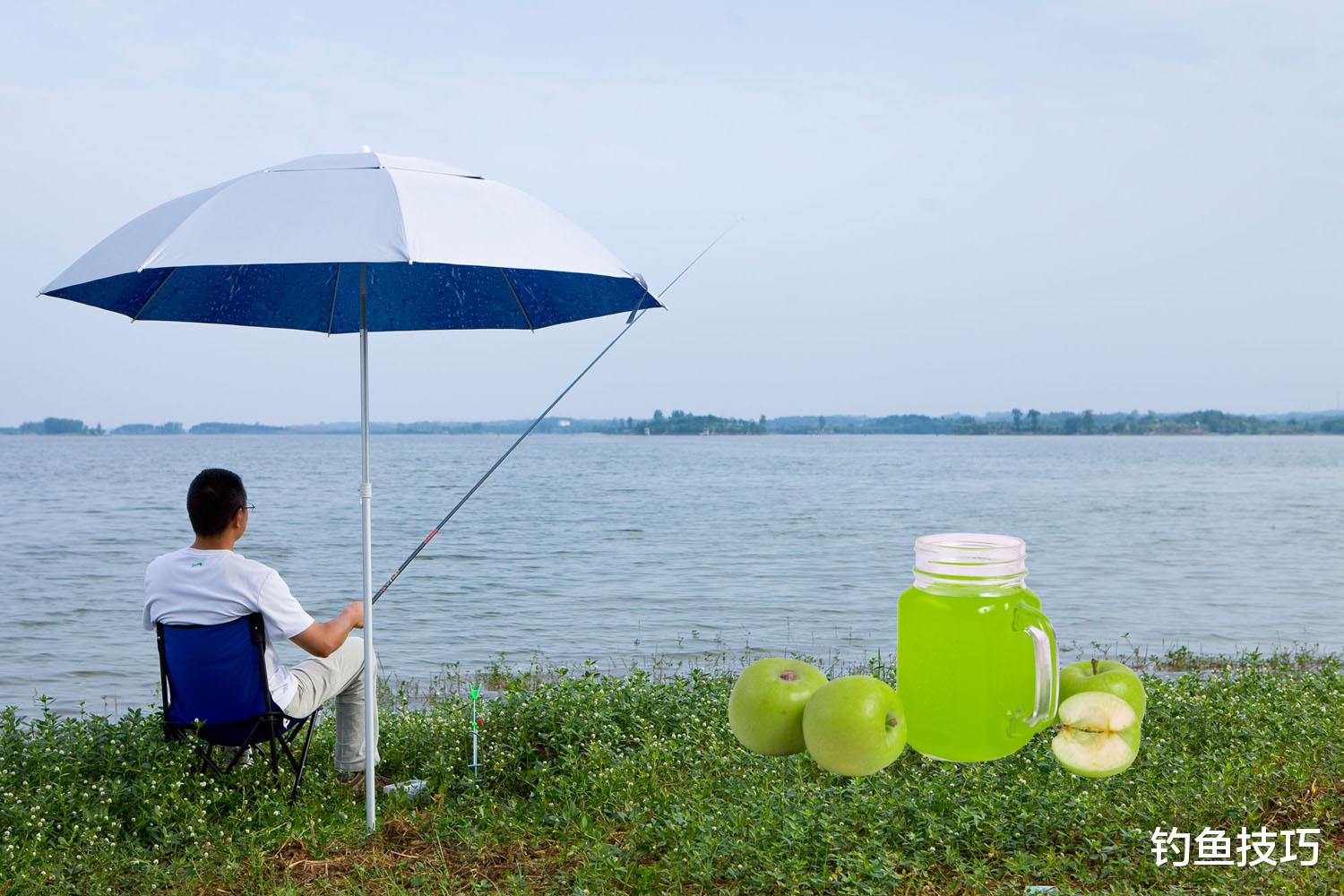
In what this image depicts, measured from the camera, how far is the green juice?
2.51 ft

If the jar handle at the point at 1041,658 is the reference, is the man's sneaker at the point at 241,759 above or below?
below

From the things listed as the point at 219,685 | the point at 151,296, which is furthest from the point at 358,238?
the point at 219,685

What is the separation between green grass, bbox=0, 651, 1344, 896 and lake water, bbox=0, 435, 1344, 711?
4434mm

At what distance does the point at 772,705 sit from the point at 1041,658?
8.6 inches

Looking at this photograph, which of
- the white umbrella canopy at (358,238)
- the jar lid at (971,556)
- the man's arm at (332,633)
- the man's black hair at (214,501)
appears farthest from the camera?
the man's arm at (332,633)

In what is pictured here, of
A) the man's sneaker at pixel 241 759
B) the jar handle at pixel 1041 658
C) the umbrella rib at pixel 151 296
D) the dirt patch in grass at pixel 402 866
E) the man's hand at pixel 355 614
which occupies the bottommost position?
the dirt patch in grass at pixel 402 866

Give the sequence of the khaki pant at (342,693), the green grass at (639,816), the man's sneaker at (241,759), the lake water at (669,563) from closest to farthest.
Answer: the green grass at (639,816) < the khaki pant at (342,693) < the man's sneaker at (241,759) < the lake water at (669,563)

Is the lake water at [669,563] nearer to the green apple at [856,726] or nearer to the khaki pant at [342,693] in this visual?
the khaki pant at [342,693]

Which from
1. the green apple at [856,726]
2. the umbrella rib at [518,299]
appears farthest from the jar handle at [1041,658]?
the umbrella rib at [518,299]

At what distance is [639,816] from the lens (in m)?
4.00

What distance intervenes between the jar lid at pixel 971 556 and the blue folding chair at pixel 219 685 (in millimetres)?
3547

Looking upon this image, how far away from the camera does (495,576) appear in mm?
15812

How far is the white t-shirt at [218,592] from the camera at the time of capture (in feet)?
12.5

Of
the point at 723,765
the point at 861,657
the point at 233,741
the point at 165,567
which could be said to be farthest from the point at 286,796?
the point at 861,657
